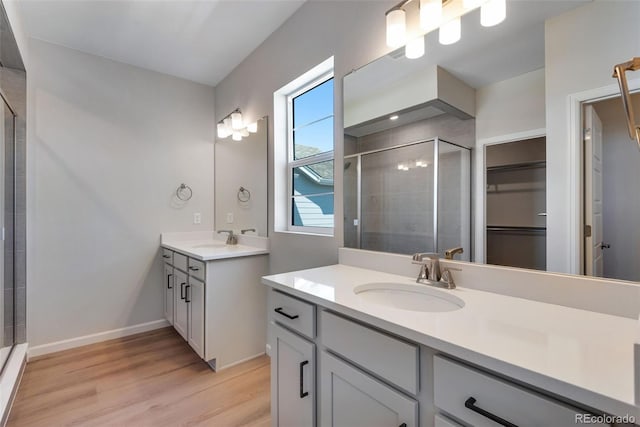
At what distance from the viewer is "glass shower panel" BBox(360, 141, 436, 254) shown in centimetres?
143

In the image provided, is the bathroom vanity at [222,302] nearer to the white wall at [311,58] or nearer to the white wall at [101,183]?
the white wall at [311,58]

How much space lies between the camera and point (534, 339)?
0.73 metres

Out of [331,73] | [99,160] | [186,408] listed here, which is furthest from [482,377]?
[99,160]

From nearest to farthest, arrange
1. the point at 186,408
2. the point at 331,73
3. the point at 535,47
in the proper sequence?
the point at 535,47
the point at 186,408
the point at 331,73

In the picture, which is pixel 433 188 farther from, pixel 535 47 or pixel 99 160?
pixel 99 160

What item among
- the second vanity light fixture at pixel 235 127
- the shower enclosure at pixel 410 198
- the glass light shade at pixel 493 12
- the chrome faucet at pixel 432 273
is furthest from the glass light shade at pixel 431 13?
the second vanity light fixture at pixel 235 127

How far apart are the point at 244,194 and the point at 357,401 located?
2.07 meters

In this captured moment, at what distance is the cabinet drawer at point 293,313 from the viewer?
117 cm

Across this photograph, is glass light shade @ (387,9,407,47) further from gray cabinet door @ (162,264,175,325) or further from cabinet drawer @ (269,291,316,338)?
gray cabinet door @ (162,264,175,325)

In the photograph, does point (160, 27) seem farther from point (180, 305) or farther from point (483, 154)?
point (483, 154)

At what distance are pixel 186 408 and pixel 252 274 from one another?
919 mm

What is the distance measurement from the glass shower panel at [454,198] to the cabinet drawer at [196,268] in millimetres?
1599

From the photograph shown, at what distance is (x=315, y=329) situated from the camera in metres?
1.16

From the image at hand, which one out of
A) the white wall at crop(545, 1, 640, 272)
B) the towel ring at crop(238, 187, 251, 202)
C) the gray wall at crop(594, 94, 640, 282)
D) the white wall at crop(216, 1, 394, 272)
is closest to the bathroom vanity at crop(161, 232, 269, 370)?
the white wall at crop(216, 1, 394, 272)
